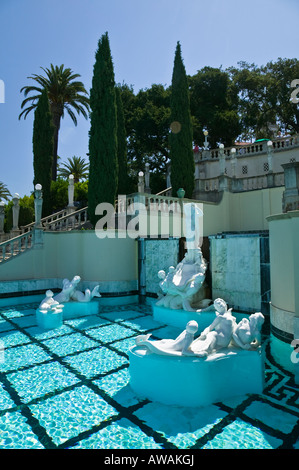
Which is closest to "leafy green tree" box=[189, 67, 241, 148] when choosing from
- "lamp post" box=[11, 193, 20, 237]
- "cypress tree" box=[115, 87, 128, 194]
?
"cypress tree" box=[115, 87, 128, 194]

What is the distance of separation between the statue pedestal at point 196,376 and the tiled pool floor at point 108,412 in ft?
0.53

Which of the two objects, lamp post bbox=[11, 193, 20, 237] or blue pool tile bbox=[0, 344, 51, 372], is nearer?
blue pool tile bbox=[0, 344, 51, 372]

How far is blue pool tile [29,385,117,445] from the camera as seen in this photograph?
4328mm

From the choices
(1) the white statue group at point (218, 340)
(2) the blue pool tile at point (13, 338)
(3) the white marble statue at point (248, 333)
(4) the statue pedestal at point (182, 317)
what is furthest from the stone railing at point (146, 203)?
(3) the white marble statue at point (248, 333)

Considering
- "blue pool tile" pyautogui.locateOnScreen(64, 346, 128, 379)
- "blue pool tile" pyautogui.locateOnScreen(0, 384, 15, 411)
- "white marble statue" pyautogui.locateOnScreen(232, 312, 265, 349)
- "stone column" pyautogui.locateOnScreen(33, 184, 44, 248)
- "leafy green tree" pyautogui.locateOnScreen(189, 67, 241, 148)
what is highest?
"leafy green tree" pyautogui.locateOnScreen(189, 67, 241, 148)

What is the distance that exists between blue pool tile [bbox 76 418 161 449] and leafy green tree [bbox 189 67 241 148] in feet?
92.3

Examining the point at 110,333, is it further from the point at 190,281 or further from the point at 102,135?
the point at 102,135

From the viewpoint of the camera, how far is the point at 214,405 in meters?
5.03

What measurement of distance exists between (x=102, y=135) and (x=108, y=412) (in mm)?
14020

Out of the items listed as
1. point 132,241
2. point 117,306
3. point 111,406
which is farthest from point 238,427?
point 132,241

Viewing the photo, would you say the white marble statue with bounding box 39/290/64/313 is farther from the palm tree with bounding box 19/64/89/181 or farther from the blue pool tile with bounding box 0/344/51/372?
the palm tree with bounding box 19/64/89/181

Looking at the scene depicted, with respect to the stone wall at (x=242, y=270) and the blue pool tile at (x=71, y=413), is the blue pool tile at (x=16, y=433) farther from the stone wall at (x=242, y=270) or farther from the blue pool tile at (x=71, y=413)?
the stone wall at (x=242, y=270)

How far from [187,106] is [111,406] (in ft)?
63.8

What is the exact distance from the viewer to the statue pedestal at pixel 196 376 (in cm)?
506
